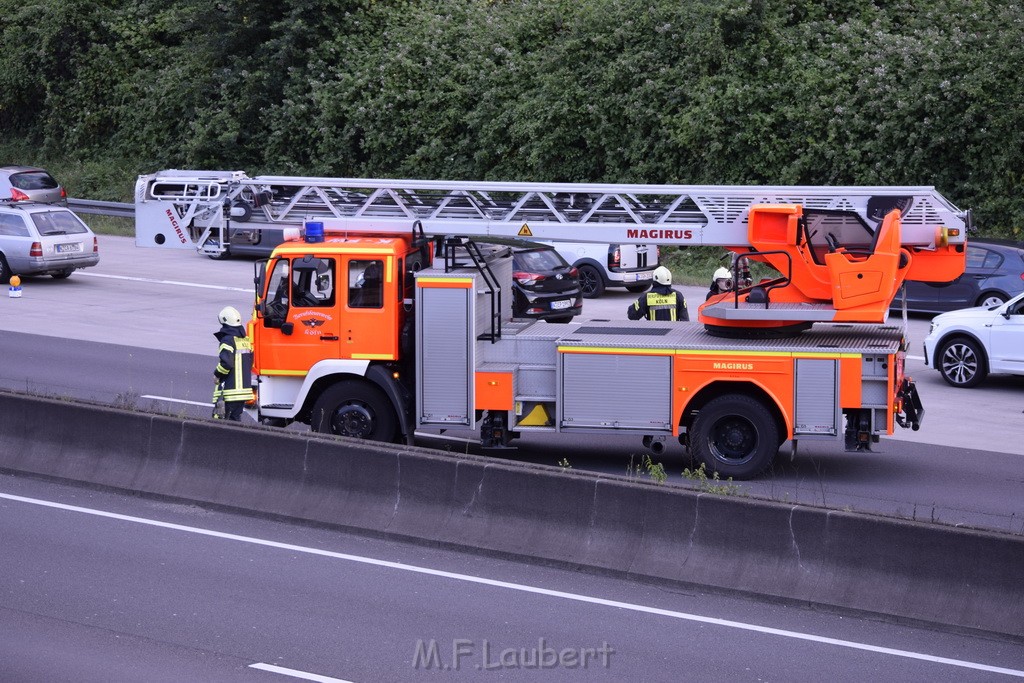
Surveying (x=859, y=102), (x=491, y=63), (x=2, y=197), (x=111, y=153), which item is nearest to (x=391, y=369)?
→ (x=859, y=102)

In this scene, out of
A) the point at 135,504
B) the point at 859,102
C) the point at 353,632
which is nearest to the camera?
the point at 353,632

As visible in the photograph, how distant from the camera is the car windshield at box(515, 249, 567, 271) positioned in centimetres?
2217

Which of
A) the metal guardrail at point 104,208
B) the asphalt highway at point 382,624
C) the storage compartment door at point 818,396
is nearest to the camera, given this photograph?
the asphalt highway at point 382,624

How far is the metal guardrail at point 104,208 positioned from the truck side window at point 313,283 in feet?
81.1

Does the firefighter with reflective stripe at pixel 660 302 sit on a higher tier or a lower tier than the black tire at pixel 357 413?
higher

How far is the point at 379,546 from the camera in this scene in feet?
33.6

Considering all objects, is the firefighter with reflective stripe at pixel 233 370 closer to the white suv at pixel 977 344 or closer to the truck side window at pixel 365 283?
the truck side window at pixel 365 283

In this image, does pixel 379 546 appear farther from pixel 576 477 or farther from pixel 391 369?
pixel 391 369

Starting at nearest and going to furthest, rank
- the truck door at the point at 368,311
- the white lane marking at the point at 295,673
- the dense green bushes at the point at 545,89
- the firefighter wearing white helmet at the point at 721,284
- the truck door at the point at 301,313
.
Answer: the white lane marking at the point at 295,673, the truck door at the point at 368,311, the truck door at the point at 301,313, the firefighter wearing white helmet at the point at 721,284, the dense green bushes at the point at 545,89

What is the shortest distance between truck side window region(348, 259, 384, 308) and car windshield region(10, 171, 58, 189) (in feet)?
92.3

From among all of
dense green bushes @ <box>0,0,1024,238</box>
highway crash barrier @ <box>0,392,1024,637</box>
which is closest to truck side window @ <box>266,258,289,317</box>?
highway crash barrier @ <box>0,392,1024,637</box>

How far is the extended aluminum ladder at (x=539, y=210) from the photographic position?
13.0 meters

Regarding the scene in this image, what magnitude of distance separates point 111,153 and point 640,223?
110ft

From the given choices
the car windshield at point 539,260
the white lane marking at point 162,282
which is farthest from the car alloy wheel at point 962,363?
the white lane marking at point 162,282
